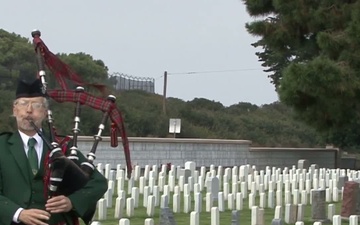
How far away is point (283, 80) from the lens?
44.3 feet

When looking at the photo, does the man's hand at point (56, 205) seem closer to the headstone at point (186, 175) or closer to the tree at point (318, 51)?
the tree at point (318, 51)

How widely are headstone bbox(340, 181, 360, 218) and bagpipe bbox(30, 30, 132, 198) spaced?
28.2 ft

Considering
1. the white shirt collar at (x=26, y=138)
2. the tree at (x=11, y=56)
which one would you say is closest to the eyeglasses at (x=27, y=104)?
the white shirt collar at (x=26, y=138)

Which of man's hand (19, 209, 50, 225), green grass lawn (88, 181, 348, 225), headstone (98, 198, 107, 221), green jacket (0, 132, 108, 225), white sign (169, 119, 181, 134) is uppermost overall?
white sign (169, 119, 181, 134)

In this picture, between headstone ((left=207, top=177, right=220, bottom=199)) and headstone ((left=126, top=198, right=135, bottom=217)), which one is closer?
headstone ((left=126, top=198, right=135, bottom=217))

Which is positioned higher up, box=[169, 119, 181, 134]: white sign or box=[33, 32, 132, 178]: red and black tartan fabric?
box=[169, 119, 181, 134]: white sign

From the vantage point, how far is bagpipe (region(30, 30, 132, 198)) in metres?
4.45

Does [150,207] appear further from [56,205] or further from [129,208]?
[56,205]

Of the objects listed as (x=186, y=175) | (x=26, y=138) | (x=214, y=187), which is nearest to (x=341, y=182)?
(x=186, y=175)

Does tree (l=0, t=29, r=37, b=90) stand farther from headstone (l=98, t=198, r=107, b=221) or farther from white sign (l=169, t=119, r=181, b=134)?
headstone (l=98, t=198, r=107, b=221)

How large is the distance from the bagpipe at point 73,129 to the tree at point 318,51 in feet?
25.6

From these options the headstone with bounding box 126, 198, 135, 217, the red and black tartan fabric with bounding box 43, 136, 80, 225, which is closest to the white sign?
the headstone with bounding box 126, 198, 135, 217

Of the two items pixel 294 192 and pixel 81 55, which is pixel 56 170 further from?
pixel 81 55

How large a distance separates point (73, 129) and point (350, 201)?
9.31 m
